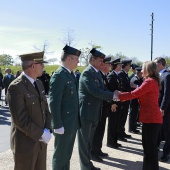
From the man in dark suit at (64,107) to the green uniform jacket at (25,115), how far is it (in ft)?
1.80

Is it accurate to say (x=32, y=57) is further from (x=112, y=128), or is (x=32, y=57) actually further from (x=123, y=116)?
(x=123, y=116)

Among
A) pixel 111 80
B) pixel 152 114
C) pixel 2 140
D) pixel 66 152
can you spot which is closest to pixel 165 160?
pixel 152 114

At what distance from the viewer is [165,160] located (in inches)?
225

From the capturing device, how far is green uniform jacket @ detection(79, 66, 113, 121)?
4.73 meters

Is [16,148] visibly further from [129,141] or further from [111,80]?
[129,141]

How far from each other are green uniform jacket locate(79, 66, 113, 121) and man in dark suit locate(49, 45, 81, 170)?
66 cm

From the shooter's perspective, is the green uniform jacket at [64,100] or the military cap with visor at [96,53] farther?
the military cap with visor at [96,53]

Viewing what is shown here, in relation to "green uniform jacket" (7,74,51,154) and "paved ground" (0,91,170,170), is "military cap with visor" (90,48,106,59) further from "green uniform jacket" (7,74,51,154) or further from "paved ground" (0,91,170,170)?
"paved ground" (0,91,170,170)

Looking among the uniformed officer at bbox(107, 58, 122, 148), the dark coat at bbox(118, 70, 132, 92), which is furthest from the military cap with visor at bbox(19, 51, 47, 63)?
the dark coat at bbox(118, 70, 132, 92)

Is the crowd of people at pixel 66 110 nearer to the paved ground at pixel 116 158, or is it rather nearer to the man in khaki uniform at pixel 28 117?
the man in khaki uniform at pixel 28 117

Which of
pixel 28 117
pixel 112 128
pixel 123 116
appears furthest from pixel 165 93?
pixel 28 117

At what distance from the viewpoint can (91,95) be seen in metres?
4.85

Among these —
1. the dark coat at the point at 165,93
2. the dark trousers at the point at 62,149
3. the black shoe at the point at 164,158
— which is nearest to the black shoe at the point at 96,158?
the black shoe at the point at 164,158

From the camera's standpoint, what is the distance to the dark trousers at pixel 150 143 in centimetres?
457
